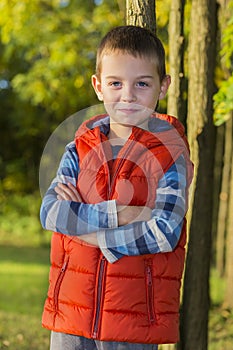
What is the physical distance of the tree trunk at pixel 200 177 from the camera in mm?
5508

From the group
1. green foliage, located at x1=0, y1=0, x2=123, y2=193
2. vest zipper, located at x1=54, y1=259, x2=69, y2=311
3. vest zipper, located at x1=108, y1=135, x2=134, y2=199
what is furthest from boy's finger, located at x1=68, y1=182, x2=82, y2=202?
green foliage, located at x1=0, y1=0, x2=123, y2=193

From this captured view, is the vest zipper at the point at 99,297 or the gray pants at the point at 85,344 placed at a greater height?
the vest zipper at the point at 99,297

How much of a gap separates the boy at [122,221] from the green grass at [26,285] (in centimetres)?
324

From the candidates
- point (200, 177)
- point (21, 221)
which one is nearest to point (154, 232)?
point (200, 177)

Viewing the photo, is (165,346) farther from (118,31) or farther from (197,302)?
(118,31)

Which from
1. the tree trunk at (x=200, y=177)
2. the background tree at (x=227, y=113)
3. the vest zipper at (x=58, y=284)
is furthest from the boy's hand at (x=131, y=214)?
the background tree at (x=227, y=113)

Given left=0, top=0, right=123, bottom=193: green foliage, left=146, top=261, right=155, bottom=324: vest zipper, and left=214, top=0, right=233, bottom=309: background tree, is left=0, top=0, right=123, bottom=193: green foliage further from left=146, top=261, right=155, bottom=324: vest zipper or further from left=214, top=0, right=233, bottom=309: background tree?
left=146, top=261, right=155, bottom=324: vest zipper

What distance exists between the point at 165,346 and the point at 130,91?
241 cm

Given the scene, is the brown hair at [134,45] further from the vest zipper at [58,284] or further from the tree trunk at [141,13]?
the tree trunk at [141,13]

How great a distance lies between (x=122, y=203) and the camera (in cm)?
349

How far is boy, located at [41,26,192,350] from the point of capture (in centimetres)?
347

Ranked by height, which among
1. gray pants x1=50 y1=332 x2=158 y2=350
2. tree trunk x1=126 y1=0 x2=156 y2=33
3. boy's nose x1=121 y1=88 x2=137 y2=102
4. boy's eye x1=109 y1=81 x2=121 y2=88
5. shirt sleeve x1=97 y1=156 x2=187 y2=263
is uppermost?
tree trunk x1=126 y1=0 x2=156 y2=33

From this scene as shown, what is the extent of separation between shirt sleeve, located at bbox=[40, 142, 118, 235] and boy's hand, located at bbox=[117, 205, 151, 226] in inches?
1.0

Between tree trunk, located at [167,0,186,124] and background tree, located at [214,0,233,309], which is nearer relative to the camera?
tree trunk, located at [167,0,186,124]
